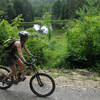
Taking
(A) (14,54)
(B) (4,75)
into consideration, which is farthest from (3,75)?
Result: (A) (14,54)

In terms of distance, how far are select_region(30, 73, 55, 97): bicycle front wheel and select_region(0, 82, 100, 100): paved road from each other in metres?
0.16

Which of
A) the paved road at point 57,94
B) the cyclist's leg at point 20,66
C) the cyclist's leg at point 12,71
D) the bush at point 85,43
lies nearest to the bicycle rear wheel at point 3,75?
the paved road at point 57,94

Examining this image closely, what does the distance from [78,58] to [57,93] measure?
3813mm

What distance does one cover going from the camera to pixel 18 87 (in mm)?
4656

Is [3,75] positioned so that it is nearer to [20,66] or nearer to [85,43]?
[20,66]

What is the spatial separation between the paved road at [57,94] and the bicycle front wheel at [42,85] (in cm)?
16

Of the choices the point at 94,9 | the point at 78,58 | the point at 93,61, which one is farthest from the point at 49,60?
the point at 94,9

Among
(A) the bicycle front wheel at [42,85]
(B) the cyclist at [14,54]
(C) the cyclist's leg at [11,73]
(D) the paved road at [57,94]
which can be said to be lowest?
(D) the paved road at [57,94]

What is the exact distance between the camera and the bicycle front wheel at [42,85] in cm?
405

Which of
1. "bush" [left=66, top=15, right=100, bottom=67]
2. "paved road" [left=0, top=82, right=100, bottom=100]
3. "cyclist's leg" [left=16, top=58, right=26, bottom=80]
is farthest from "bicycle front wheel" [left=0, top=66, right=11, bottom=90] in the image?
"bush" [left=66, top=15, right=100, bottom=67]

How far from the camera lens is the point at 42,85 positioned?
417 centimetres

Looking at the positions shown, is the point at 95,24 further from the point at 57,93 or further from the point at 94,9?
the point at 57,93

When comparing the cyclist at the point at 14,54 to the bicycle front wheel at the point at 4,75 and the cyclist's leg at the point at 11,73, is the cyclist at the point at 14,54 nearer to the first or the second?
the cyclist's leg at the point at 11,73

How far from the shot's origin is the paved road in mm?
4082
